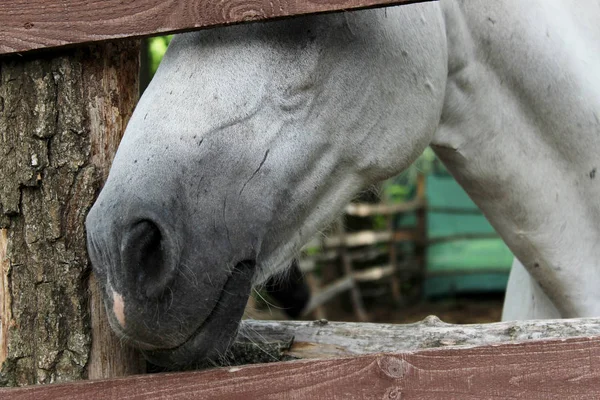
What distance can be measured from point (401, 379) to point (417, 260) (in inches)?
457

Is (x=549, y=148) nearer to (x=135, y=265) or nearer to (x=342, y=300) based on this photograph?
(x=135, y=265)

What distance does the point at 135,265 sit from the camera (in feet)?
4.63

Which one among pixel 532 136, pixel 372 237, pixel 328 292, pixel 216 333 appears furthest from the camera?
pixel 372 237

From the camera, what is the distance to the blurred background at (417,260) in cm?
1180

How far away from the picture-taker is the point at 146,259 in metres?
1.44

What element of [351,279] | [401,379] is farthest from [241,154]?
[351,279]

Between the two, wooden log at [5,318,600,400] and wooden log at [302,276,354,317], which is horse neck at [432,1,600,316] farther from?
wooden log at [302,276,354,317]

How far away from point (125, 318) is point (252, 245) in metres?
0.31

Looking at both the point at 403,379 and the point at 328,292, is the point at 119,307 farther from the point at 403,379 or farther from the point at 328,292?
the point at 328,292

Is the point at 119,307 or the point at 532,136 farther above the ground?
the point at 532,136

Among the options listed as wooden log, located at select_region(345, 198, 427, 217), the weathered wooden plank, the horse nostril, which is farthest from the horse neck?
wooden log, located at select_region(345, 198, 427, 217)

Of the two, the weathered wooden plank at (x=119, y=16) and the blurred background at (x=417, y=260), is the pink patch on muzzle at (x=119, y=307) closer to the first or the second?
the weathered wooden plank at (x=119, y=16)

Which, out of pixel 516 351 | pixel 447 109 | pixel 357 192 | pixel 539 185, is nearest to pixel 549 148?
pixel 539 185

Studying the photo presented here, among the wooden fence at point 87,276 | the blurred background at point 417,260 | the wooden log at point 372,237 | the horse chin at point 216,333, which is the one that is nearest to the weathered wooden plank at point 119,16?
the wooden fence at point 87,276
